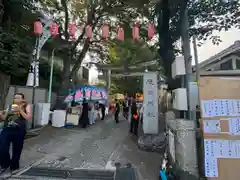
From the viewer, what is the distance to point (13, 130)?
415cm

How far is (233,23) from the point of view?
24.1 ft

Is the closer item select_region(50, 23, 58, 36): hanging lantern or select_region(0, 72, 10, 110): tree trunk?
select_region(0, 72, 10, 110): tree trunk

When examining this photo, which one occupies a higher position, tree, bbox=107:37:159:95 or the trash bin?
tree, bbox=107:37:159:95

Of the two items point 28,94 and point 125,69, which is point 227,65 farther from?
point 28,94

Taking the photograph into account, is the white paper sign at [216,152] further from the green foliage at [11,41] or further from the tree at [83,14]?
the tree at [83,14]

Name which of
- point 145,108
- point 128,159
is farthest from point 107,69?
point 128,159

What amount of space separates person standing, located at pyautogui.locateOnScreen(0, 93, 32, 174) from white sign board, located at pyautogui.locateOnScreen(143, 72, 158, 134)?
186 inches

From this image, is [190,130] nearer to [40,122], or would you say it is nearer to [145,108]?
[145,108]

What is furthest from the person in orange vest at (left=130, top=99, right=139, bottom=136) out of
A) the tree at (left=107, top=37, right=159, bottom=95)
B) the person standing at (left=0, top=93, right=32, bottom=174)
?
the tree at (left=107, top=37, right=159, bottom=95)

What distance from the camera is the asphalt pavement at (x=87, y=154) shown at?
496 centimetres

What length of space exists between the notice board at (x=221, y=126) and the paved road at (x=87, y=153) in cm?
154

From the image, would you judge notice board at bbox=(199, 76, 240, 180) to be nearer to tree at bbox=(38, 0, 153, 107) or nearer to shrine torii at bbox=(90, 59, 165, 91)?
tree at bbox=(38, 0, 153, 107)

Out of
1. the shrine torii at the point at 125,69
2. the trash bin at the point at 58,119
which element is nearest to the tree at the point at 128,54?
the shrine torii at the point at 125,69

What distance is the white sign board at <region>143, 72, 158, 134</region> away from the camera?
7.81 meters
